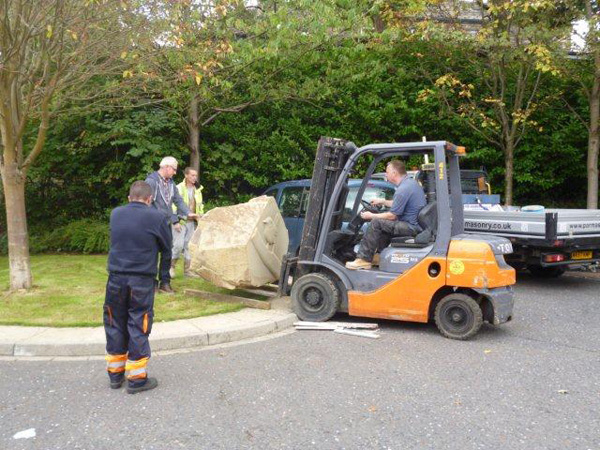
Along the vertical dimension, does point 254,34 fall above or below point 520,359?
above

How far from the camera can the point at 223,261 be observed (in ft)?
22.2

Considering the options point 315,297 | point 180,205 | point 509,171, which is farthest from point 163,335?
point 509,171

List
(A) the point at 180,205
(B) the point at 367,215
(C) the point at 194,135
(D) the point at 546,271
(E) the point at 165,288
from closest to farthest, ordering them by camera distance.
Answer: (B) the point at 367,215
(E) the point at 165,288
(A) the point at 180,205
(D) the point at 546,271
(C) the point at 194,135

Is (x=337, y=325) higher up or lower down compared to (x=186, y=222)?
lower down

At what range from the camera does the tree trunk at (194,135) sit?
1223cm

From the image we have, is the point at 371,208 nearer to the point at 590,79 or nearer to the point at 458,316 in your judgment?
the point at 458,316

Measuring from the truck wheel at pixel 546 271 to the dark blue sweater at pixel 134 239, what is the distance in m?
7.80

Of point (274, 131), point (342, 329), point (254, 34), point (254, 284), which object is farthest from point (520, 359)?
point (274, 131)

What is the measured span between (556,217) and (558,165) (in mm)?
5942

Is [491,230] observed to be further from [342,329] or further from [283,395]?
[283,395]

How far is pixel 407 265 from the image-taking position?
20.0 ft

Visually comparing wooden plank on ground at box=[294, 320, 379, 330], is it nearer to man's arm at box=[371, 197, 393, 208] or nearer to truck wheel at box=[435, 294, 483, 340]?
truck wheel at box=[435, 294, 483, 340]

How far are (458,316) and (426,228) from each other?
3.46 feet

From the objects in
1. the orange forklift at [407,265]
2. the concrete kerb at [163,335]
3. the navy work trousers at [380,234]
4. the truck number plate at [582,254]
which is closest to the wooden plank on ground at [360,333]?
the orange forklift at [407,265]
